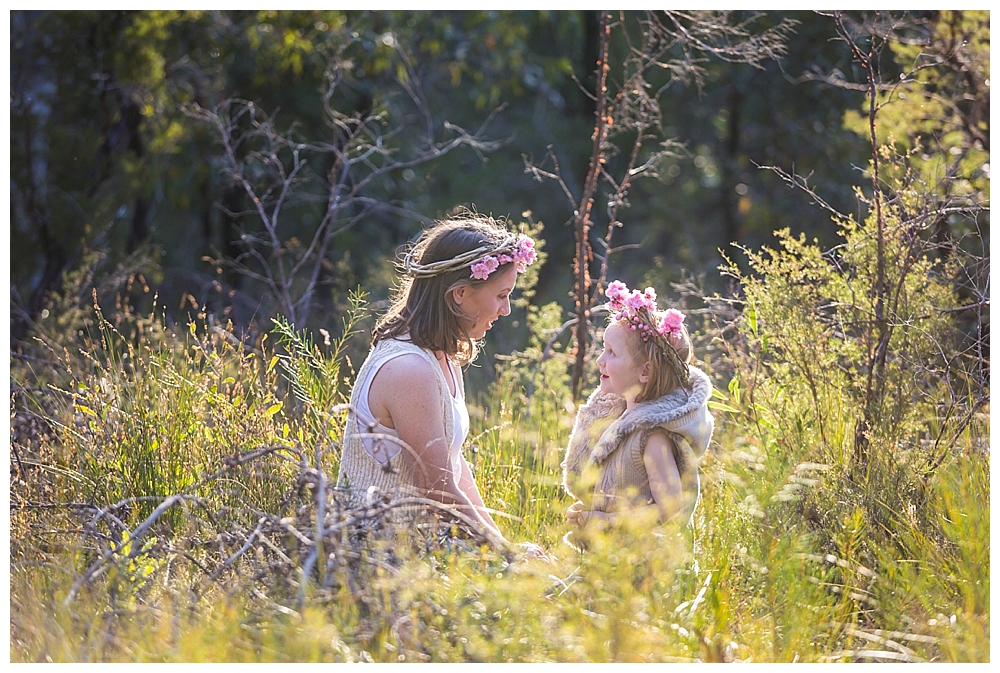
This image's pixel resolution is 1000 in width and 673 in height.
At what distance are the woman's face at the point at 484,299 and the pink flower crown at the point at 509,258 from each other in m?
0.03

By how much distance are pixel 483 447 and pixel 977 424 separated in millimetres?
1942

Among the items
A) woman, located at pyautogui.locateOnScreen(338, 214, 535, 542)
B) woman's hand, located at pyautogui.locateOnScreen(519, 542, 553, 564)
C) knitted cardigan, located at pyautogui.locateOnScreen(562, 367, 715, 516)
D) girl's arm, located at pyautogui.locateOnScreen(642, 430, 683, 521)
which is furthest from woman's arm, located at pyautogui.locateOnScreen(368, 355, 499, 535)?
girl's arm, located at pyautogui.locateOnScreen(642, 430, 683, 521)

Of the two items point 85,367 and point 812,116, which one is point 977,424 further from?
point 812,116

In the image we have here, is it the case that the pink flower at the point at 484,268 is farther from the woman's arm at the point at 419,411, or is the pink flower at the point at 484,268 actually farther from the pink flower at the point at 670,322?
the pink flower at the point at 670,322

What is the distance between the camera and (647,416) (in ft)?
9.39

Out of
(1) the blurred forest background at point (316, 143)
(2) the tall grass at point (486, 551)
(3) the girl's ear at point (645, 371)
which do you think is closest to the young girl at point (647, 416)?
(3) the girl's ear at point (645, 371)

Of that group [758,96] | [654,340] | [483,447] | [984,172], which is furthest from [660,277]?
[758,96]

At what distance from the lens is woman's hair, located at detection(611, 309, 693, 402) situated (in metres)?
2.97

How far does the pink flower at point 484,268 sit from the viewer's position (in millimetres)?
2893

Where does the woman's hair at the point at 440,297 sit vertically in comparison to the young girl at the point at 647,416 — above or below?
above

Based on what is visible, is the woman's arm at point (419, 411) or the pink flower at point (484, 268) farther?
the pink flower at point (484, 268)

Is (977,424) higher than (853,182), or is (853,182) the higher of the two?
(853,182)

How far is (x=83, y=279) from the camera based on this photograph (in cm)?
565

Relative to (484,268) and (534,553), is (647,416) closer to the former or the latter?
(534,553)
